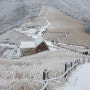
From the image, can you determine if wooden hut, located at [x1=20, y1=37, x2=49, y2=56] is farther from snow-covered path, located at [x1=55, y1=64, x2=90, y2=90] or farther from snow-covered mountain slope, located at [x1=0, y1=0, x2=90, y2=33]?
snow-covered path, located at [x1=55, y1=64, x2=90, y2=90]

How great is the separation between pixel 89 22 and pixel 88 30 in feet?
13.7

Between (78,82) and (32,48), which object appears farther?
(32,48)

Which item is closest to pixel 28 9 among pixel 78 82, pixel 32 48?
pixel 32 48

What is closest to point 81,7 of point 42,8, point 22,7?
point 42,8

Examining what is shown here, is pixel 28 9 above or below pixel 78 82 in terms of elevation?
below

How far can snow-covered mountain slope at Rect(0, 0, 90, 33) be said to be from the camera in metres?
83.8

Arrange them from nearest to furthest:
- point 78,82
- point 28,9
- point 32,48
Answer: point 78,82
point 32,48
point 28,9

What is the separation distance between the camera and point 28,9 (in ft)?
310

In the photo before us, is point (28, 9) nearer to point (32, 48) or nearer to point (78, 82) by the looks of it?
point (32, 48)

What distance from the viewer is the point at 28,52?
46062mm

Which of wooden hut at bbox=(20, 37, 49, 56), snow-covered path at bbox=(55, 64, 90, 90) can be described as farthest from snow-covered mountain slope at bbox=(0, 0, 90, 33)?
snow-covered path at bbox=(55, 64, 90, 90)

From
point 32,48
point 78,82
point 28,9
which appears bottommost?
point 28,9

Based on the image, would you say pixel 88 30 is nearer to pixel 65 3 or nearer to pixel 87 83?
pixel 65 3

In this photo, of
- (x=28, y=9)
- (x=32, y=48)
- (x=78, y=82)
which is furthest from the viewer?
(x=28, y=9)
